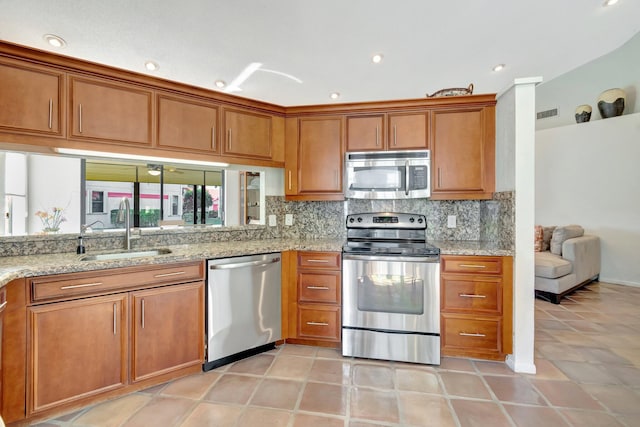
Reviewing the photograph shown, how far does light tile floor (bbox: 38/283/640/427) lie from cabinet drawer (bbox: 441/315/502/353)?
0.13m

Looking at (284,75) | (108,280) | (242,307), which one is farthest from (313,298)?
(284,75)

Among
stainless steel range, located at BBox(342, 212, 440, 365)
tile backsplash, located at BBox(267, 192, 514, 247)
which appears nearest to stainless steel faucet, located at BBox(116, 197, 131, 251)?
tile backsplash, located at BBox(267, 192, 514, 247)

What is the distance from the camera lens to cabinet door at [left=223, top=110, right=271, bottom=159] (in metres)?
2.63

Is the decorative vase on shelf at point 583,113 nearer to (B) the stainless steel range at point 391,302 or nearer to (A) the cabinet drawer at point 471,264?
(A) the cabinet drawer at point 471,264

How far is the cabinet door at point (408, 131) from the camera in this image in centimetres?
272

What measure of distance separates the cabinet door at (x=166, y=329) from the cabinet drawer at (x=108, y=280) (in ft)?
0.22

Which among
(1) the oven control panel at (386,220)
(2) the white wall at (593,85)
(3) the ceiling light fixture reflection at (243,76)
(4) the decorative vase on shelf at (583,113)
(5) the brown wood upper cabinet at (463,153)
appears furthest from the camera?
(4) the decorative vase on shelf at (583,113)

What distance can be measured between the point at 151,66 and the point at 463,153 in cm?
320

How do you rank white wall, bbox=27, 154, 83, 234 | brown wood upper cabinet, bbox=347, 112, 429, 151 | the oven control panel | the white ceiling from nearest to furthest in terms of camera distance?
white wall, bbox=27, 154, 83, 234, the white ceiling, brown wood upper cabinet, bbox=347, 112, 429, 151, the oven control panel

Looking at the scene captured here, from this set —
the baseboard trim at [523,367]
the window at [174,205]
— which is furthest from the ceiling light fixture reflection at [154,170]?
the baseboard trim at [523,367]

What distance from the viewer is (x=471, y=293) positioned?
2354 mm

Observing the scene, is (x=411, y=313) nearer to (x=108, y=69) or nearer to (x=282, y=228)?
(x=282, y=228)

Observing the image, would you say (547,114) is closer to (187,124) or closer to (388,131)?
(388,131)

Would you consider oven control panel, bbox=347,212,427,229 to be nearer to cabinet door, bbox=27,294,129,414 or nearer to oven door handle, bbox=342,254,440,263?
oven door handle, bbox=342,254,440,263
